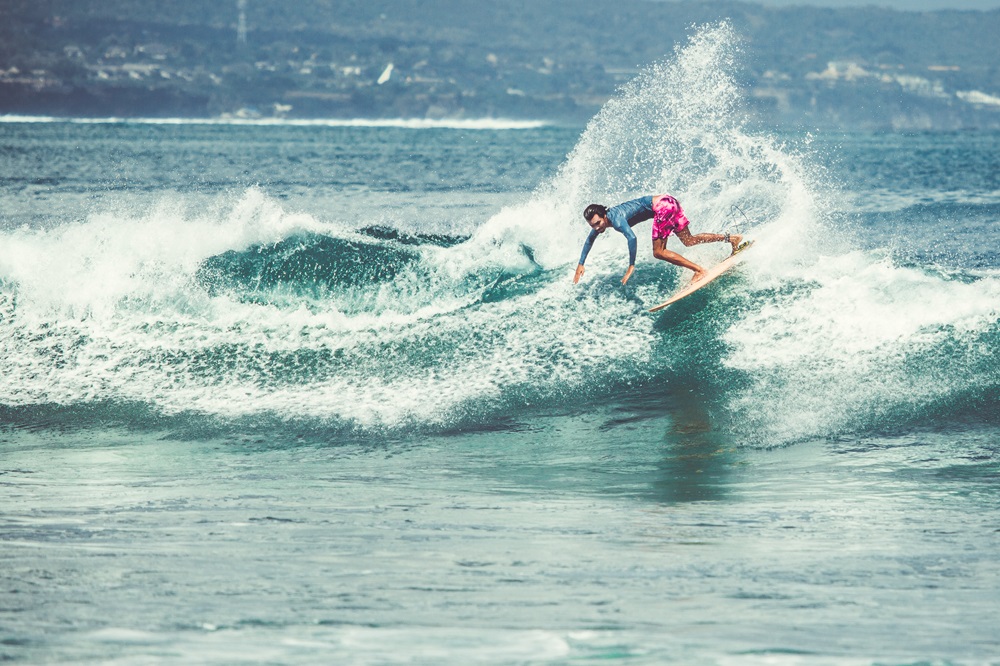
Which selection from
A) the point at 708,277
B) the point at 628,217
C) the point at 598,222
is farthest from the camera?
the point at 708,277

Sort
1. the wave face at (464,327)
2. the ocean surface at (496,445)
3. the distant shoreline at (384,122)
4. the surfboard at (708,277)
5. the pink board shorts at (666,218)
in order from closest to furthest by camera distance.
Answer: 1. the ocean surface at (496,445)
2. the wave face at (464,327)
3. the pink board shorts at (666,218)
4. the surfboard at (708,277)
5. the distant shoreline at (384,122)

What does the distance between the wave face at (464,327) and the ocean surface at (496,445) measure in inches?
1.6

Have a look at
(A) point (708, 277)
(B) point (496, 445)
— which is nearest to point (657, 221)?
(A) point (708, 277)

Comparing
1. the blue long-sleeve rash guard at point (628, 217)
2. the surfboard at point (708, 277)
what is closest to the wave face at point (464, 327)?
the surfboard at point (708, 277)

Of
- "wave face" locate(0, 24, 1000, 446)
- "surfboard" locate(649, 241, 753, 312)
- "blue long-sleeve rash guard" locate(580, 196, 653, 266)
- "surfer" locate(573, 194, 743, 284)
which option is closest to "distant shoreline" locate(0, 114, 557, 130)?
"wave face" locate(0, 24, 1000, 446)

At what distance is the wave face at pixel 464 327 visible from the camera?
34.6 ft

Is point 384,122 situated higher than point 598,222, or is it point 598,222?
point 384,122

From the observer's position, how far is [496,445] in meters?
9.41

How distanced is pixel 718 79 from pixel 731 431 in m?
9.83

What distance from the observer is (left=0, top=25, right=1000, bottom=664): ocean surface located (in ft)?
17.2

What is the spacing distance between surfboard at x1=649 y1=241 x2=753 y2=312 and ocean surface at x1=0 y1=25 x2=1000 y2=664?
20cm

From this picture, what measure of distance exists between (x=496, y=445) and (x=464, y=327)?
2.92 meters

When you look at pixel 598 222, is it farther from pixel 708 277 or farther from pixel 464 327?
pixel 464 327

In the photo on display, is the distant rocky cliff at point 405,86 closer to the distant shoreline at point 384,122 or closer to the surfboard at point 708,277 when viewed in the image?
the distant shoreline at point 384,122
